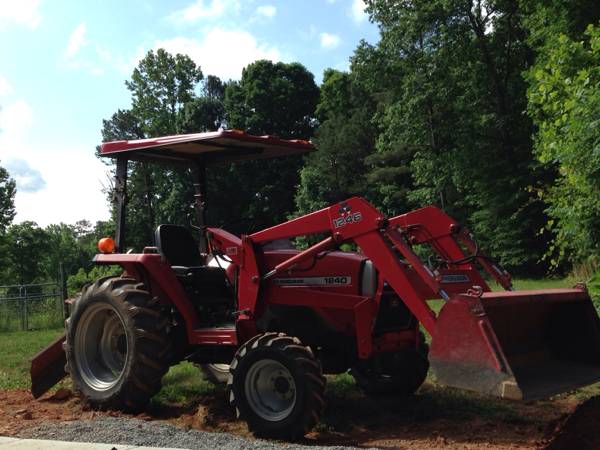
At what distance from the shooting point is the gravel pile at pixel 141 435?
5.26 meters

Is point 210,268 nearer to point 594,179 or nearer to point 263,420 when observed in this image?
point 263,420

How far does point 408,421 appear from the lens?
21.0 ft

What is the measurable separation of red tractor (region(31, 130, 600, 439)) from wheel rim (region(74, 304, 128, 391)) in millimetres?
15

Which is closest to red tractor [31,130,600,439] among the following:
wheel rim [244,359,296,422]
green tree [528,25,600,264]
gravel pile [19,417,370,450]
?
wheel rim [244,359,296,422]

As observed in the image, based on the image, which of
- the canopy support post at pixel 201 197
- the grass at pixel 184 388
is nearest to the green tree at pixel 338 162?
the grass at pixel 184 388

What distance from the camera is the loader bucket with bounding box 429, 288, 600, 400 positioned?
4.78m

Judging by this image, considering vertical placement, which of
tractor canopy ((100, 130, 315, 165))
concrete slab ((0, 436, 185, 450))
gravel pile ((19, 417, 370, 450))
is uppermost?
tractor canopy ((100, 130, 315, 165))

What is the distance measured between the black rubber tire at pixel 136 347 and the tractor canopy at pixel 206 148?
4.86 feet

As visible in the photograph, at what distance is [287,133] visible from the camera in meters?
48.1

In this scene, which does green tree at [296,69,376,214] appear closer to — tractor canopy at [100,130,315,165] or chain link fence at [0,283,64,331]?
chain link fence at [0,283,64,331]

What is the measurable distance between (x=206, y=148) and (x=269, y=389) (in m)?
3.01

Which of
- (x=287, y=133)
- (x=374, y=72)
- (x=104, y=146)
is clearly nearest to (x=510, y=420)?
(x=104, y=146)

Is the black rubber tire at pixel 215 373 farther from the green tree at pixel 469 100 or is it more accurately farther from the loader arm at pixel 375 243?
the green tree at pixel 469 100

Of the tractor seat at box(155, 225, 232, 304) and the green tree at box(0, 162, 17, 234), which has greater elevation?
the green tree at box(0, 162, 17, 234)
